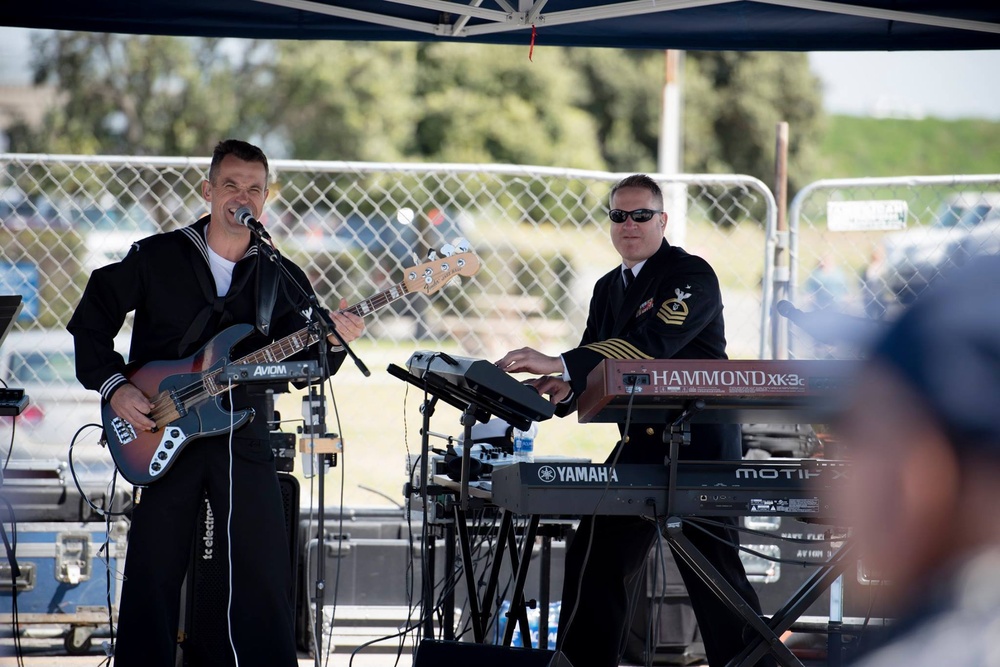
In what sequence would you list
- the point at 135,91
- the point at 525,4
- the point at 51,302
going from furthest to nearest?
the point at 135,91 → the point at 51,302 → the point at 525,4

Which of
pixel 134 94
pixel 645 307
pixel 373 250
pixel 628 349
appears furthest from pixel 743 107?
pixel 628 349

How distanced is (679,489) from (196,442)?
5.82 ft

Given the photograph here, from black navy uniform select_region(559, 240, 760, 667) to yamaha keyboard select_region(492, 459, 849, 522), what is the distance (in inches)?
19.1

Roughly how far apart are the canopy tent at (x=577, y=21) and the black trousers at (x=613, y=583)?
7.19 feet

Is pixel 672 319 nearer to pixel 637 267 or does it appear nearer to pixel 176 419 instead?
pixel 637 267

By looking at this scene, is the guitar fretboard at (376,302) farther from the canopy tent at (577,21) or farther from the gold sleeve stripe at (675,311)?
the canopy tent at (577,21)

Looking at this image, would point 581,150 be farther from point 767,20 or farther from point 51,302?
point 767,20

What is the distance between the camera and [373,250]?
14430 mm

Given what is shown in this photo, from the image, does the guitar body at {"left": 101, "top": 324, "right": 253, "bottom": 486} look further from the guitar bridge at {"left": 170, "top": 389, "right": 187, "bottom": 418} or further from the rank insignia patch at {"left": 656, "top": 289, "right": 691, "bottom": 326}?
the rank insignia patch at {"left": 656, "top": 289, "right": 691, "bottom": 326}

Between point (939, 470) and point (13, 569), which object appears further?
point (13, 569)

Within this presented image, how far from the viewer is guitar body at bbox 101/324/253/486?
12.9ft

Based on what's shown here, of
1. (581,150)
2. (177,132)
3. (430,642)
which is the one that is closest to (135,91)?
(177,132)

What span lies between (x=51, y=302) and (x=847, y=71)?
3015cm

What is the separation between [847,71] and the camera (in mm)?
35156
